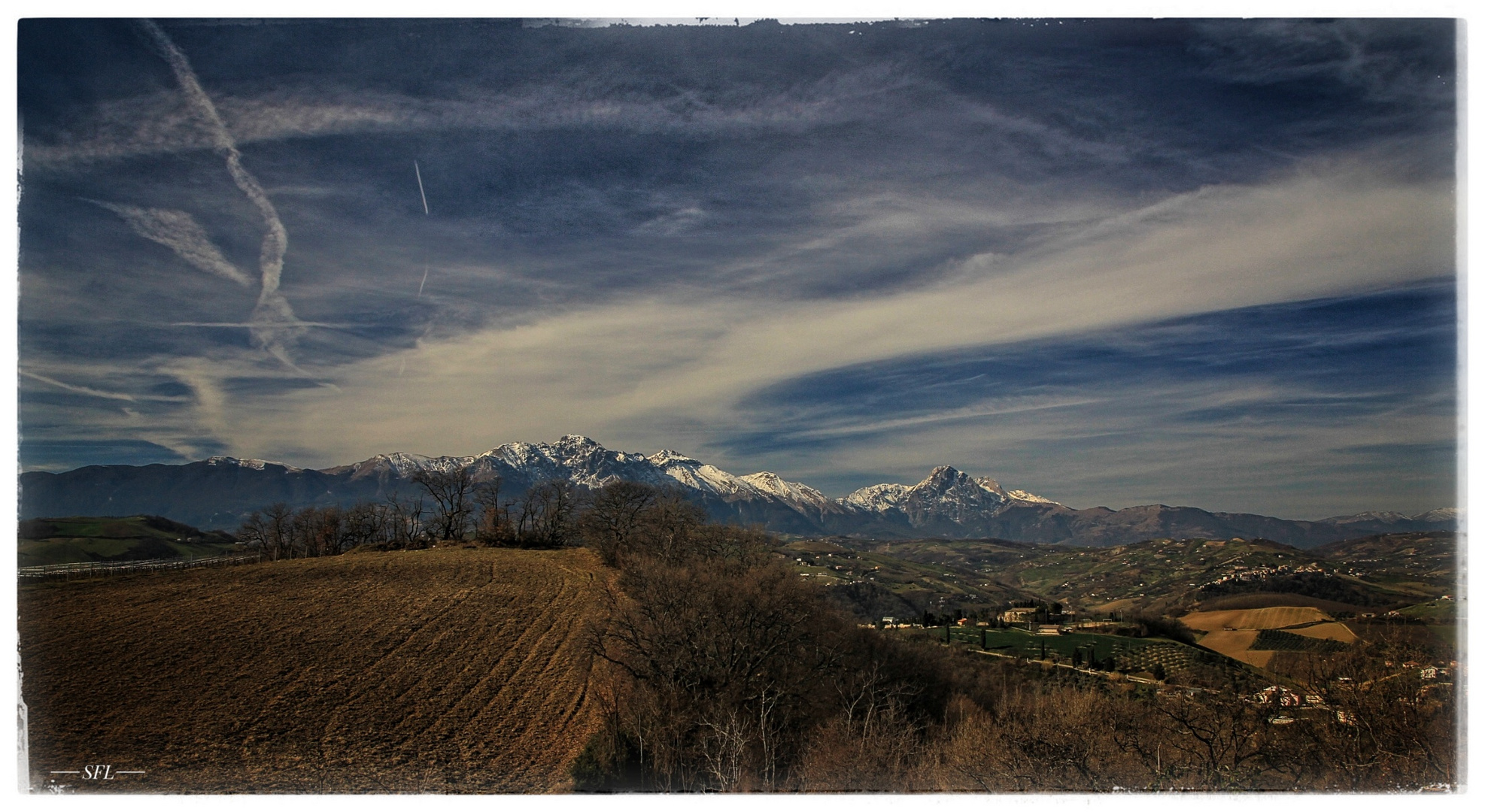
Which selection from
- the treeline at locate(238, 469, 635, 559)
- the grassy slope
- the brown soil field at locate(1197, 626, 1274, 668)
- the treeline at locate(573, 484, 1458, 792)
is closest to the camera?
the treeline at locate(573, 484, 1458, 792)

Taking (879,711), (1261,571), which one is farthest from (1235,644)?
(1261,571)

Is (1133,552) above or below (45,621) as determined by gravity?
below

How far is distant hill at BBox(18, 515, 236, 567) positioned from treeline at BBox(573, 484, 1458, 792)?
7.94 meters

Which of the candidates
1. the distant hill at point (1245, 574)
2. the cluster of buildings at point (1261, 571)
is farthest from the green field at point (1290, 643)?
the cluster of buildings at point (1261, 571)

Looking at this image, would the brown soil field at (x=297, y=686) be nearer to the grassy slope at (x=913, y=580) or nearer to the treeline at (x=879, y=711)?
the treeline at (x=879, y=711)

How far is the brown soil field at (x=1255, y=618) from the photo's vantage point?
24.1m

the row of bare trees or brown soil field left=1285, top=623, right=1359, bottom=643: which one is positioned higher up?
brown soil field left=1285, top=623, right=1359, bottom=643

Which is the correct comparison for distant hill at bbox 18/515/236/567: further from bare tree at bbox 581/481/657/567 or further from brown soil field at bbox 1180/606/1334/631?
brown soil field at bbox 1180/606/1334/631

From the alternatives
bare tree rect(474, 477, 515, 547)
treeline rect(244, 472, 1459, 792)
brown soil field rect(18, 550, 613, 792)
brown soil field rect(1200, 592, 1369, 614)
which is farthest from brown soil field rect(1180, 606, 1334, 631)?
bare tree rect(474, 477, 515, 547)

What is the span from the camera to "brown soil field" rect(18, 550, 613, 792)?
9.41m

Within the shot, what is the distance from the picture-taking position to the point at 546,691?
647 inches

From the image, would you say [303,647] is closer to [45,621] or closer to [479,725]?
[45,621]
